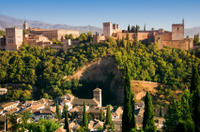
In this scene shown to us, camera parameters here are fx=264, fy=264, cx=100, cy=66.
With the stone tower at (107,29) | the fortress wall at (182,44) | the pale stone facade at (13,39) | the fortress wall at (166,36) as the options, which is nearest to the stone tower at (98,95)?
the stone tower at (107,29)

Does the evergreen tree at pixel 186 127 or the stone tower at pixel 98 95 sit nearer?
the evergreen tree at pixel 186 127

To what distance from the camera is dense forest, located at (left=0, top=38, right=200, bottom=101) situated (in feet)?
158

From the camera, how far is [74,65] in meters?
52.6

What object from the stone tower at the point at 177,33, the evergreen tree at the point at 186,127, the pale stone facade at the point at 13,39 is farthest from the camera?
the pale stone facade at the point at 13,39

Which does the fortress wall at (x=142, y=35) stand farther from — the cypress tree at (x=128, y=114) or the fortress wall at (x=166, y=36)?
the cypress tree at (x=128, y=114)

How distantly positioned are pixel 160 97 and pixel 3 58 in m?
32.4

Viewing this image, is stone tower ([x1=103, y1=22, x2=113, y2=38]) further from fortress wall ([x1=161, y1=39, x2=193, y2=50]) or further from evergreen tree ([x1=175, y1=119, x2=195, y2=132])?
evergreen tree ([x1=175, y1=119, x2=195, y2=132])

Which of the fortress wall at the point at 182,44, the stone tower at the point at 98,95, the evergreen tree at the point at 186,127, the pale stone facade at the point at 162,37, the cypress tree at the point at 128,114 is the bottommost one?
the stone tower at the point at 98,95

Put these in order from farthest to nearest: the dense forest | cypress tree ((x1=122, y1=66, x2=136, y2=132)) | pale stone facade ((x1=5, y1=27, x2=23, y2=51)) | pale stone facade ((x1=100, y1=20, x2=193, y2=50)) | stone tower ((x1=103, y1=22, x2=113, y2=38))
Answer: pale stone facade ((x1=5, y1=27, x2=23, y2=51)) → stone tower ((x1=103, y1=22, x2=113, y2=38)) → pale stone facade ((x1=100, y1=20, x2=193, y2=50)) → the dense forest → cypress tree ((x1=122, y1=66, x2=136, y2=132))

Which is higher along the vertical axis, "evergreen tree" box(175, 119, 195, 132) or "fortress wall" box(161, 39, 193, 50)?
"fortress wall" box(161, 39, 193, 50)

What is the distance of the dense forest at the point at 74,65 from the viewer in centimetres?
4825

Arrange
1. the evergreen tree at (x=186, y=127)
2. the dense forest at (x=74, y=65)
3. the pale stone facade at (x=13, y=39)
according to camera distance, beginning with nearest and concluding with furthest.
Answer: the evergreen tree at (x=186, y=127), the dense forest at (x=74, y=65), the pale stone facade at (x=13, y=39)

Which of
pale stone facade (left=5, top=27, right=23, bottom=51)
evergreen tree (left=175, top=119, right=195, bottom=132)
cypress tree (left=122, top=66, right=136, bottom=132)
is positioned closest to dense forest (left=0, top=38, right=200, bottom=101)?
pale stone facade (left=5, top=27, right=23, bottom=51)

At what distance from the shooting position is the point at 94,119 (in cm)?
3816
